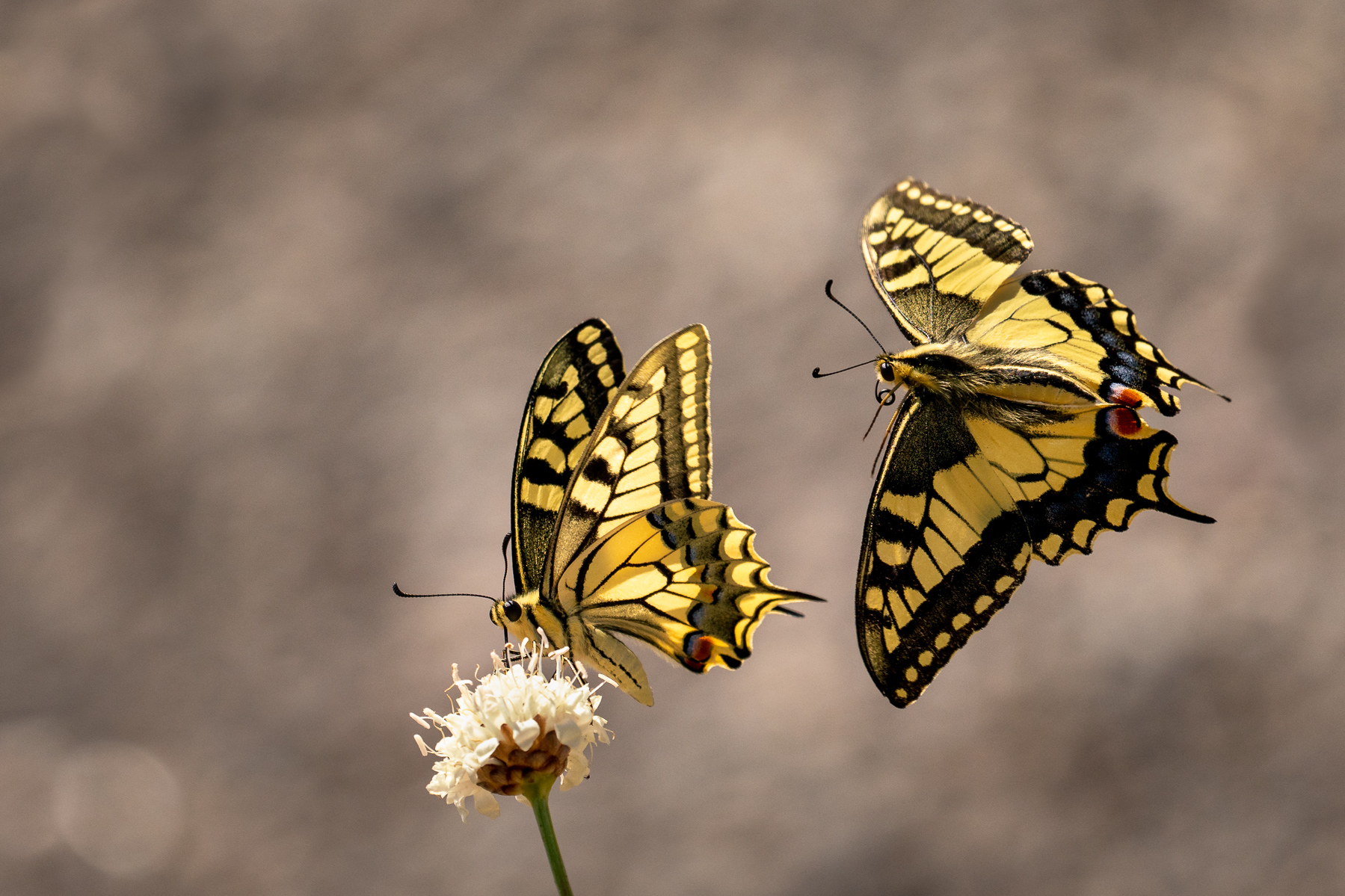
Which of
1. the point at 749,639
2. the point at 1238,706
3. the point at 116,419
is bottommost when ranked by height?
the point at 749,639

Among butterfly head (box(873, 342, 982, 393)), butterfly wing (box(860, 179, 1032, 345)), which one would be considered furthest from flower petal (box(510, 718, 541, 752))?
butterfly wing (box(860, 179, 1032, 345))

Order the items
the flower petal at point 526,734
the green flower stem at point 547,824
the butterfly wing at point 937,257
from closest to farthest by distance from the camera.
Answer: the green flower stem at point 547,824, the flower petal at point 526,734, the butterfly wing at point 937,257

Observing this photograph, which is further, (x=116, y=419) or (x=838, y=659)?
(x=116, y=419)

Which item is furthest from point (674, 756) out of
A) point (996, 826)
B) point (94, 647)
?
point (94, 647)

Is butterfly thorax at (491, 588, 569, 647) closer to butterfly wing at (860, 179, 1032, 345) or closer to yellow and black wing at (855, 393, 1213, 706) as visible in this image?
yellow and black wing at (855, 393, 1213, 706)

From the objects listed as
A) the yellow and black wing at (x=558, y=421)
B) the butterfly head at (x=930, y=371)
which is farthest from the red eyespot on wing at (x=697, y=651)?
the butterfly head at (x=930, y=371)

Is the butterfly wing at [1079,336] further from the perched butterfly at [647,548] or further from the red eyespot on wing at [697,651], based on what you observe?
the red eyespot on wing at [697,651]

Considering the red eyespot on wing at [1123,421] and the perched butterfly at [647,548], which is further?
the perched butterfly at [647,548]

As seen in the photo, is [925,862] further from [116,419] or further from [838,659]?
[116,419]
